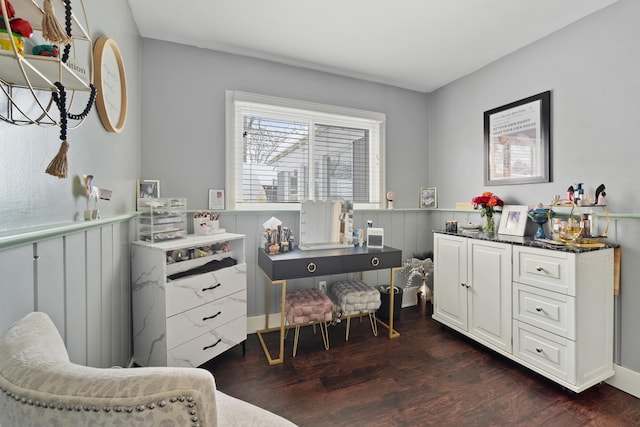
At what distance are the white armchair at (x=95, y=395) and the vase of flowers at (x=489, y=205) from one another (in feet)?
8.51

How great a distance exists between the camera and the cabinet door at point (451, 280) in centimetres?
237

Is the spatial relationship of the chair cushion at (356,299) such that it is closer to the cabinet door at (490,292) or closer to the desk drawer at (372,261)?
the desk drawer at (372,261)

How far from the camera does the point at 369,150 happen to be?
3.05m

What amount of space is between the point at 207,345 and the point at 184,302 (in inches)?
14.4

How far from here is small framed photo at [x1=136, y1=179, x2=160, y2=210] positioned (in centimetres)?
210

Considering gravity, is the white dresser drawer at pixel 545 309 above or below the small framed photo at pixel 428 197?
below

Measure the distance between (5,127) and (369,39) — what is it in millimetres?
2312

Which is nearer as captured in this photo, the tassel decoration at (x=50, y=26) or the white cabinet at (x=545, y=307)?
the tassel decoration at (x=50, y=26)

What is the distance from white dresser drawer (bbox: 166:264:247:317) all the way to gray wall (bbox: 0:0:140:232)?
0.58 m

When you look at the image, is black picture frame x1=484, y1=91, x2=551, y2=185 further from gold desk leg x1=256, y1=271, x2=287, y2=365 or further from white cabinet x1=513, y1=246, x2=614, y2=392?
gold desk leg x1=256, y1=271, x2=287, y2=365

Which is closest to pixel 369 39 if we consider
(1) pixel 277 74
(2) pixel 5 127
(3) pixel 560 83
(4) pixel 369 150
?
(1) pixel 277 74

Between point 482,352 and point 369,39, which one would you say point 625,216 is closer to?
point 482,352

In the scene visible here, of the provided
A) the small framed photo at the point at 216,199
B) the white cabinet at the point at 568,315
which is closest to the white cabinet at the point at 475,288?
the white cabinet at the point at 568,315

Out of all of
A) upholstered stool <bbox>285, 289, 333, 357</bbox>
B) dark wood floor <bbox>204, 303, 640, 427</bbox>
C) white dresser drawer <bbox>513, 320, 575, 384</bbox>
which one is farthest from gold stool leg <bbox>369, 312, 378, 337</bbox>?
white dresser drawer <bbox>513, 320, 575, 384</bbox>
